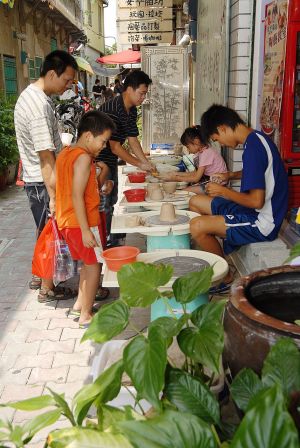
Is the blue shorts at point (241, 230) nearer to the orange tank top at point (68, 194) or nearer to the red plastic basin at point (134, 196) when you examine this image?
the red plastic basin at point (134, 196)

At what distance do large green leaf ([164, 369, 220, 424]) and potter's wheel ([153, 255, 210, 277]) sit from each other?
1156 millimetres

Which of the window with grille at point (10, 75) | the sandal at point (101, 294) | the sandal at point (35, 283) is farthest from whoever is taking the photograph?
the window with grille at point (10, 75)

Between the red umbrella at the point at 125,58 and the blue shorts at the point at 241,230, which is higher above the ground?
the red umbrella at the point at 125,58

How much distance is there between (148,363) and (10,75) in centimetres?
1297

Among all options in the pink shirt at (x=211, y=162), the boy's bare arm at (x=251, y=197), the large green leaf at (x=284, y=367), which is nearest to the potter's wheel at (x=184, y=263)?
the boy's bare arm at (x=251, y=197)

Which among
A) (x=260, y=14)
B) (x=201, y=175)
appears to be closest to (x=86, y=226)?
(x=201, y=175)

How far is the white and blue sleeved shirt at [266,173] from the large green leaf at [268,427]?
7.70 feet

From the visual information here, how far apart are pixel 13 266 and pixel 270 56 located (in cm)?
337

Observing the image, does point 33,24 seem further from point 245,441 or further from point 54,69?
point 245,441

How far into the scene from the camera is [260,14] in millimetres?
4629

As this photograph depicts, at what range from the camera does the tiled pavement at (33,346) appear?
3023 millimetres

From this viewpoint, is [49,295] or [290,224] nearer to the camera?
[290,224]

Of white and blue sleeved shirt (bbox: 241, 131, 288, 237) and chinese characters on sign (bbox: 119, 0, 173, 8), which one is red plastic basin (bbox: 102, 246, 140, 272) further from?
chinese characters on sign (bbox: 119, 0, 173, 8)

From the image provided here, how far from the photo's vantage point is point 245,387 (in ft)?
4.65
